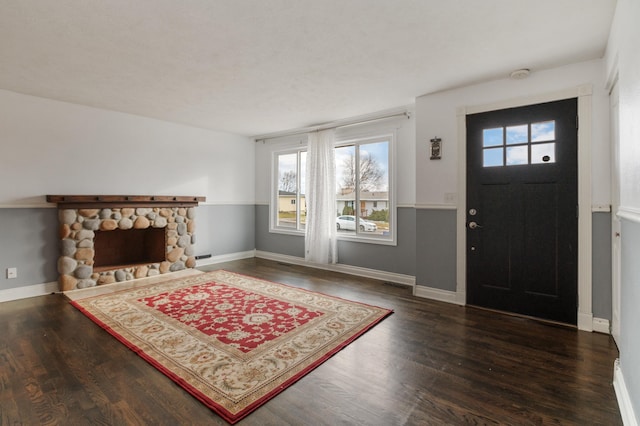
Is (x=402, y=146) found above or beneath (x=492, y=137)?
above

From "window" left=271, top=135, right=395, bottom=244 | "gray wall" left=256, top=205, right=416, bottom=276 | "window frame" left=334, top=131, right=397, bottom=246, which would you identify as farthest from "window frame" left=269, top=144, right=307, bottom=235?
"window frame" left=334, top=131, right=397, bottom=246

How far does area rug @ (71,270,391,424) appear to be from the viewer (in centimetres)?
201

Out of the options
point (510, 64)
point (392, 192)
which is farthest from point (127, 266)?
point (510, 64)

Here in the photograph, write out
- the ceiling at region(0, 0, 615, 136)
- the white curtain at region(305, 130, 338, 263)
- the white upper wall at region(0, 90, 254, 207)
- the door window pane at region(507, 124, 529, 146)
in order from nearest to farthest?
the ceiling at region(0, 0, 615, 136)
the door window pane at region(507, 124, 529, 146)
the white upper wall at region(0, 90, 254, 207)
the white curtain at region(305, 130, 338, 263)

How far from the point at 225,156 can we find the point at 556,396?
18.7 ft

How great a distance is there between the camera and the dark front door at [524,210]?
118 inches

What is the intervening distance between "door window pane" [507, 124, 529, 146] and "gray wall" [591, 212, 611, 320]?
3.13 feet

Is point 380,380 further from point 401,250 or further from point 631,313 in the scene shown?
point 401,250

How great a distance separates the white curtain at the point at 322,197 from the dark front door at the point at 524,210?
2.17 m

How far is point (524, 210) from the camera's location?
3201 millimetres

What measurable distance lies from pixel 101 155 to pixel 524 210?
540 centimetres

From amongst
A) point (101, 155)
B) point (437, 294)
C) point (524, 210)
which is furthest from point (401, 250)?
point (101, 155)

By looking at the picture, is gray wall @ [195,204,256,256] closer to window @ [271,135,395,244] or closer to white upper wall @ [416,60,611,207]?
window @ [271,135,395,244]

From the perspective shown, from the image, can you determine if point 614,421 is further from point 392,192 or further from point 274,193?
point 274,193
